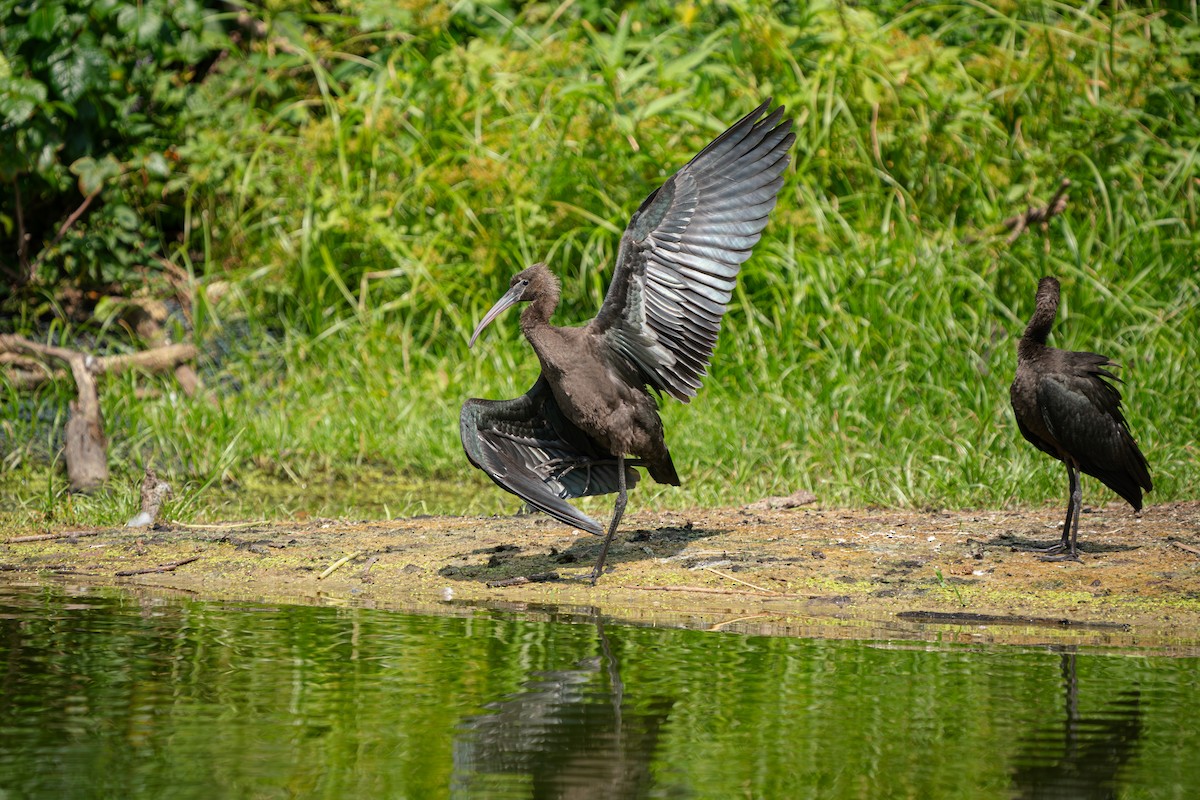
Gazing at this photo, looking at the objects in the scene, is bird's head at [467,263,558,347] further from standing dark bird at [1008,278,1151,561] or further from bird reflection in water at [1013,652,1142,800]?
bird reflection in water at [1013,652,1142,800]

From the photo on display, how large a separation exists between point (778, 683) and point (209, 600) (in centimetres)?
212

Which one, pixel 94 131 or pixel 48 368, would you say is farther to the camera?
pixel 94 131

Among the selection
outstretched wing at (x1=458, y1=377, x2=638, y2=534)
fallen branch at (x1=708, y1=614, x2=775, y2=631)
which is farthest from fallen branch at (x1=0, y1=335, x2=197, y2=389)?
fallen branch at (x1=708, y1=614, x2=775, y2=631)

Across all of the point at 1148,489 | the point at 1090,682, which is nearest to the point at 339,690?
the point at 1090,682

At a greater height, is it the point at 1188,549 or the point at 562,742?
the point at 562,742

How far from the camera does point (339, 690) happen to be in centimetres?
346

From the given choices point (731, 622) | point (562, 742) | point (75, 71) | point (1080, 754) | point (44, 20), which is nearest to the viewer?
point (1080, 754)

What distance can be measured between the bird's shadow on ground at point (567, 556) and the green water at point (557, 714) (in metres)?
0.85

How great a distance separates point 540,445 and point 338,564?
879 mm

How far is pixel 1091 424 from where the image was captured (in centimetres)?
516

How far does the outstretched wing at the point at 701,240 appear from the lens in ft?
16.3

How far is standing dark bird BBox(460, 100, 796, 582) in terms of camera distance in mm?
4941

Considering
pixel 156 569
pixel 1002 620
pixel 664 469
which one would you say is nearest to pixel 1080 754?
pixel 1002 620

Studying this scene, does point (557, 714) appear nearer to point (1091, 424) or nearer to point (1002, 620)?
point (1002, 620)
